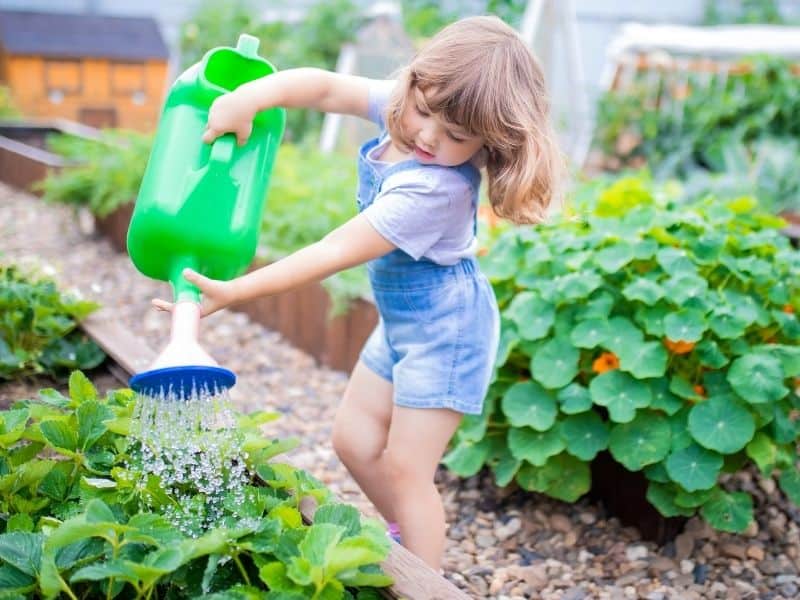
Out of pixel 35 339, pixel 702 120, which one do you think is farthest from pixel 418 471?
pixel 702 120

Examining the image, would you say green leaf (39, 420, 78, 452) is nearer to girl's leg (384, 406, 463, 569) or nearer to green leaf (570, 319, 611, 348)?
girl's leg (384, 406, 463, 569)

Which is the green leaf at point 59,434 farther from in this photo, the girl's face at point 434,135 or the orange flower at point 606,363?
the orange flower at point 606,363

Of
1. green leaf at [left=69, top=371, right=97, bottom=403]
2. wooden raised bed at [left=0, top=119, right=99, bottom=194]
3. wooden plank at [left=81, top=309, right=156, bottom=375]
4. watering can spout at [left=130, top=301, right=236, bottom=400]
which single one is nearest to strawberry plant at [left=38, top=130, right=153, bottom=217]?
wooden raised bed at [left=0, top=119, right=99, bottom=194]

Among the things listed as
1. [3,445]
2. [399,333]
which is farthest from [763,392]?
[3,445]

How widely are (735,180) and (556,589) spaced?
284 cm

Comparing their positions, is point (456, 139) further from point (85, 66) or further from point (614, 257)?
point (85, 66)

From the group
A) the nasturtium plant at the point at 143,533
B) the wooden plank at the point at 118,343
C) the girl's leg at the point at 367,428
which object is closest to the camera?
the nasturtium plant at the point at 143,533

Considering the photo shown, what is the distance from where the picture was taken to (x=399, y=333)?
170cm

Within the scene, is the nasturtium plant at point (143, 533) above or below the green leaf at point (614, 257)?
below

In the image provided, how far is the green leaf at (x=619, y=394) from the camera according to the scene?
6.50 ft

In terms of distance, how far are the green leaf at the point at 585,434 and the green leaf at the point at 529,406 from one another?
0.14 feet

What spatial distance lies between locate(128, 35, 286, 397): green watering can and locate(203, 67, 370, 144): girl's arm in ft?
0.09

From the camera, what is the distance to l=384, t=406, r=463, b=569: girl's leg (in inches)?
64.9

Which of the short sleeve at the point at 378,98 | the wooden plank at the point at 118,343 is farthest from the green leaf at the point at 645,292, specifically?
the wooden plank at the point at 118,343
